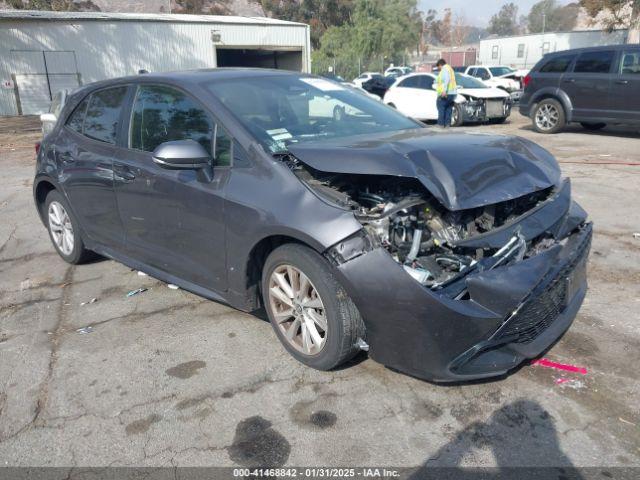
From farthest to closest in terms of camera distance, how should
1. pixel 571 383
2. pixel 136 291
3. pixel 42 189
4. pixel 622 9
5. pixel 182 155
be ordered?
pixel 622 9
pixel 42 189
pixel 136 291
pixel 182 155
pixel 571 383

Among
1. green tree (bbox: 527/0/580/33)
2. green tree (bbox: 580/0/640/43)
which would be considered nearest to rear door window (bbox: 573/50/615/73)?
green tree (bbox: 580/0/640/43)

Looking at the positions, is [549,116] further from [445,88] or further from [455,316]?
[455,316]

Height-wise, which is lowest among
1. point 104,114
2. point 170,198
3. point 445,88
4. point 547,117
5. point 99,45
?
point 547,117

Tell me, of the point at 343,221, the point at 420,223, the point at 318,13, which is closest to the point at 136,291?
the point at 343,221

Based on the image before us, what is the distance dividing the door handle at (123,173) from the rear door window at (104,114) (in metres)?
0.25

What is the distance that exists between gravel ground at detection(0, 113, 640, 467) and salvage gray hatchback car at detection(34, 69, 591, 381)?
246mm

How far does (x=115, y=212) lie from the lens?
4.32 meters

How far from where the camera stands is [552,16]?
4513 inches

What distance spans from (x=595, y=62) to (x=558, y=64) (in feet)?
2.78

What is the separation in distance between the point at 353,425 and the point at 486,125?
46.8ft

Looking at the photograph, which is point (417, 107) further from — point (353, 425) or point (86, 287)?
point (353, 425)

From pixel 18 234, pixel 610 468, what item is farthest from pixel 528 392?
pixel 18 234

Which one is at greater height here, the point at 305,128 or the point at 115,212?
the point at 305,128

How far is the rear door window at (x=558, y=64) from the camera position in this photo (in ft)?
39.8
